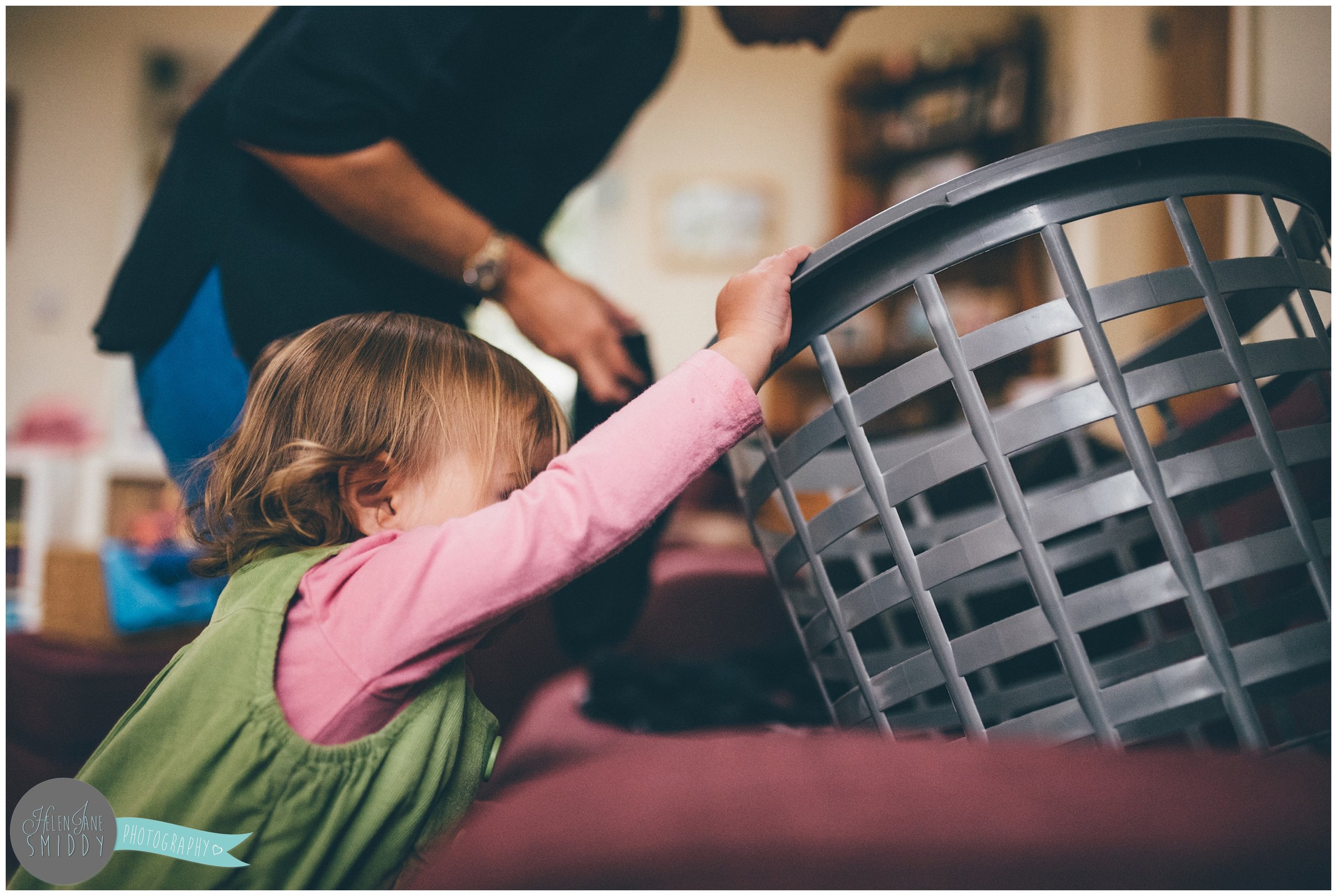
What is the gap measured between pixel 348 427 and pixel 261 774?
196 mm

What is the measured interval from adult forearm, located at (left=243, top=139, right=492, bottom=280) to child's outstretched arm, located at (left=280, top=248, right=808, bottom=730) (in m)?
0.26

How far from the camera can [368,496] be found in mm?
505

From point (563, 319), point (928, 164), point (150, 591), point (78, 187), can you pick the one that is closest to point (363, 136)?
point (563, 319)

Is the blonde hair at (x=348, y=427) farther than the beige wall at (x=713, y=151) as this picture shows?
No

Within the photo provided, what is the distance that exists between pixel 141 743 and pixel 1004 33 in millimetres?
3316

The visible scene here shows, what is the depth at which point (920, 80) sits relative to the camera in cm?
306

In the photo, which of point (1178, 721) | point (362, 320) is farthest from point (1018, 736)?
point (362, 320)

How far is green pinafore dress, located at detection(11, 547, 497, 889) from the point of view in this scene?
16.7 inches

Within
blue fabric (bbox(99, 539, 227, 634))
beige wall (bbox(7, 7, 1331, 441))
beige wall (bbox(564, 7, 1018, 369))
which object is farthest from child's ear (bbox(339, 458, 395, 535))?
beige wall (bbox(564, 7, 1018, 369))

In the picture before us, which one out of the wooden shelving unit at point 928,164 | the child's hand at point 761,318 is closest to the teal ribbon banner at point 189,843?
the child's hand at point 761,318

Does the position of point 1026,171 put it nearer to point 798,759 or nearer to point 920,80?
point 798,759

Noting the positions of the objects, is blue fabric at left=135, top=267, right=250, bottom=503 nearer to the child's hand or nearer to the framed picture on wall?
the child's hand

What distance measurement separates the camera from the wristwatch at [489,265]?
638 millimetres

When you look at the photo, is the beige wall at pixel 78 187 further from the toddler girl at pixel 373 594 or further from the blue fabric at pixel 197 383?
the toddler girl at pixel 373 594
